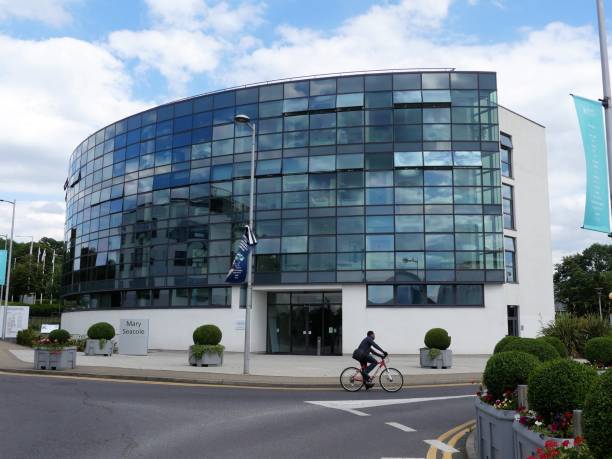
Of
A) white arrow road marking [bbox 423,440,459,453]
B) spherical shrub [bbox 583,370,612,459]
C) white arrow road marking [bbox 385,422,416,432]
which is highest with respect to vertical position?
spherical shrub [bbox 583,370,612,459]

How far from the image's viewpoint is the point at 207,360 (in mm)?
24078

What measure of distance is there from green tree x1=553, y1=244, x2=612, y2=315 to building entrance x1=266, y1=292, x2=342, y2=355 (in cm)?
5611

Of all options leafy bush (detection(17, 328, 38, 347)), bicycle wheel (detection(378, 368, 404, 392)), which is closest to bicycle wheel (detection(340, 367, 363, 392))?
bicycle wheel (detection(378, 368, 404, 392))

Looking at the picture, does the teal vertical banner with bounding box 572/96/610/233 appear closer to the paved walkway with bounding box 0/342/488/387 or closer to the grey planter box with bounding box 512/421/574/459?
the grey planter box with bounding box 512/421/574/459

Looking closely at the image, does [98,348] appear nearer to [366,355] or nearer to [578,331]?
[366,355]

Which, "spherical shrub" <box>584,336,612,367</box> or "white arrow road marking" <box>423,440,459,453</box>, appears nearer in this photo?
"white arrow road marking" <box>423,440,459,453</box>

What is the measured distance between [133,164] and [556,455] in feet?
134

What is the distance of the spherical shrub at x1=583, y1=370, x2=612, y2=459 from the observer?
4117 millimetres

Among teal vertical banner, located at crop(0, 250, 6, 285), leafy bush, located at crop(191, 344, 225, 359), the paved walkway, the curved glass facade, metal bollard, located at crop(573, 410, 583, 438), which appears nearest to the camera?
metal bollard, located at crop(573, 410, 583, 438)

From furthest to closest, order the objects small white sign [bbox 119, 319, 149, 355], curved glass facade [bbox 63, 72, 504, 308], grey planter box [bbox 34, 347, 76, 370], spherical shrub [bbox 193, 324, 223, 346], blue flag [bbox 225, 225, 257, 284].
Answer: curved glass facade [bbox 63, 72, 504, 308]
small white sign [bbox 119, 319, 149, 355]
spherical shrub [bbox 193, 324, 223, 346]
blue flag [bbox 225, 225, 257, 284]
grey planter box [bbox 34, 347, 76, 370]

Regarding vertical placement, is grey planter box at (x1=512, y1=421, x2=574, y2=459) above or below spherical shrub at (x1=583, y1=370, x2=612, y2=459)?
below

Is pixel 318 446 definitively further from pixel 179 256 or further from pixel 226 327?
pixel 179 256

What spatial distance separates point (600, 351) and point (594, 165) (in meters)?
5.55

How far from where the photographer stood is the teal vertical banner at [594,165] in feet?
42.7
